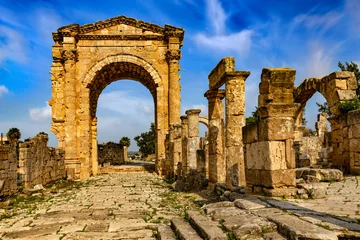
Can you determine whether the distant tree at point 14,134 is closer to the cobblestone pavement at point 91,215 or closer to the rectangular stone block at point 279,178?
the cobblestone pavement at point 91,215

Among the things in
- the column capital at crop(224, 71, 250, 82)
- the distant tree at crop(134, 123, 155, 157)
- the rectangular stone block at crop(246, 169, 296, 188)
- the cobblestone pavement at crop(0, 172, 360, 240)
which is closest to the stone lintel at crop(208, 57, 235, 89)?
the column capital at crop(224, 71, 250, 82)

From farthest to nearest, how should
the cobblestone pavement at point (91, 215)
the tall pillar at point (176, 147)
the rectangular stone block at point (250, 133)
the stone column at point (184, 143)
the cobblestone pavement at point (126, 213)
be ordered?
the tall pillar at point (176, 147) < the stone column at point (184, 143) < the rectangular stone block at point (250, 133) < the cobblestone pavement at point (91, 215) < the cobblestone pavement at point (126, 213)

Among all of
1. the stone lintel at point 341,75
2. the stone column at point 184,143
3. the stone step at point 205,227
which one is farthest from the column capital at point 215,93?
the stone step at point 205,227

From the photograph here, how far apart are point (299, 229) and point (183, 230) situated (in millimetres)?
1834

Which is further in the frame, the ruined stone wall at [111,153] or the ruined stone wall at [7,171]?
the ruined stone wall at [111,153]

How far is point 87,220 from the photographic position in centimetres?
686

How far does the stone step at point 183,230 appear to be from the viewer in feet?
15.7

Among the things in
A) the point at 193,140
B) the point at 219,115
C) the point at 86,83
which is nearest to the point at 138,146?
the point at 86,83

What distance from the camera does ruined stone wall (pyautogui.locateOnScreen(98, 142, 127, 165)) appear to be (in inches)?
1225

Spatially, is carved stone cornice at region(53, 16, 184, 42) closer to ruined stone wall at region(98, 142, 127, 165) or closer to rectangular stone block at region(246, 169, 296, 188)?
ruined stone wall at region(98, 142, 127, 165)

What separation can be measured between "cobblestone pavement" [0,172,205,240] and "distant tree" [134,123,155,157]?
31.4m

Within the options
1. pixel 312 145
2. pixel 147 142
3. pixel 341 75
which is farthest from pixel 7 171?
pixel 147 142

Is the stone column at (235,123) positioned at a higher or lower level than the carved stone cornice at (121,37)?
lower

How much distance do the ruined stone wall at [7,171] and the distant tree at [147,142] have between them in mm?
31963
